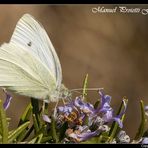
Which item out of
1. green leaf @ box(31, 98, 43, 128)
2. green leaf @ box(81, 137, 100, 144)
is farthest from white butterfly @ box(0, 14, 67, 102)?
green leaf @ box(81, 137, 100, 144)

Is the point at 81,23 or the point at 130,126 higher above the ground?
the point at 81,23

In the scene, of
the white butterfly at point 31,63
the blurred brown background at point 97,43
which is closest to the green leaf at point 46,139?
the white butterfly at point 31,63

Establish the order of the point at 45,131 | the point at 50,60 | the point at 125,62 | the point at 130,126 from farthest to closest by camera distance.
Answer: the point at 125,62
the point at 130,126
the point at 50,60
the point at 45,131

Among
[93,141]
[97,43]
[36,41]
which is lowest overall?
[93,141]

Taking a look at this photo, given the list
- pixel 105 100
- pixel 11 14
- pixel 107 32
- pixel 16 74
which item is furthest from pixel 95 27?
pixel 105 100

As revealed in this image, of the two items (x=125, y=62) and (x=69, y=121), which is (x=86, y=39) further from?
(x=69, y=121)

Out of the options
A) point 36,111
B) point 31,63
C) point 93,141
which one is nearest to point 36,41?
point 31,63

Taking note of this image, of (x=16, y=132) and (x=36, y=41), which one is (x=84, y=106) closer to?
(x=16, y=132)
